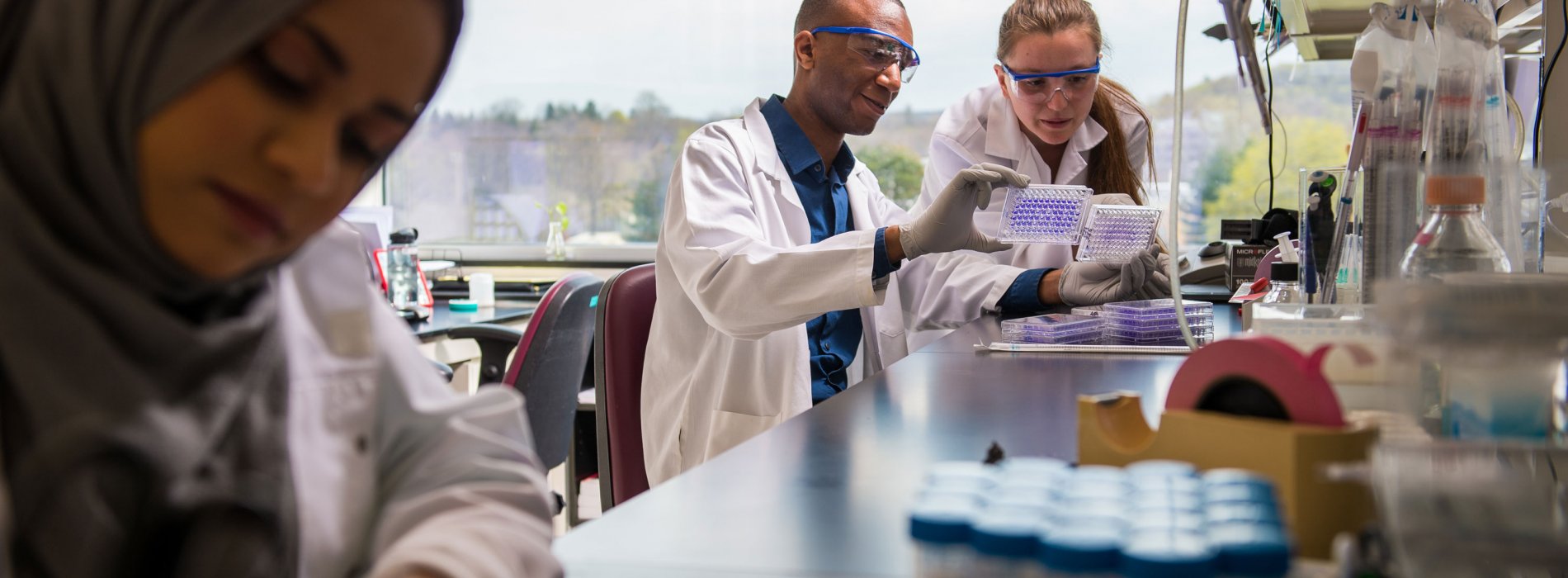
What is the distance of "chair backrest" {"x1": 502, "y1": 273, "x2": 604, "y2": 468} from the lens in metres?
2.76

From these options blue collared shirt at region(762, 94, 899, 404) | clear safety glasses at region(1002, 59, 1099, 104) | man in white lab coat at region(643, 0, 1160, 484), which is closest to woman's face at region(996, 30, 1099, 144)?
clear safety glasses at region(1002, 59, 1099, 104)

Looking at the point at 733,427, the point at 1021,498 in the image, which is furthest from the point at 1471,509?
the point at 733,427

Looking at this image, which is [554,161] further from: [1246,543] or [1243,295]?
[1246,543]

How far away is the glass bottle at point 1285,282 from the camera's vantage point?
74.2 inches

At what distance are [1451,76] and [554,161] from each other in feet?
13.3

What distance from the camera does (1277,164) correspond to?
14.0 feet

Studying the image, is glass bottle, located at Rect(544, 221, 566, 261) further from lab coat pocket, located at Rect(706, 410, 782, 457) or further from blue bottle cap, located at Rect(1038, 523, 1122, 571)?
blue bottle cap, located at Rect(1038, 523, 1122, 571)

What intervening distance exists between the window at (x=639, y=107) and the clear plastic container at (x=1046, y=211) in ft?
7.16

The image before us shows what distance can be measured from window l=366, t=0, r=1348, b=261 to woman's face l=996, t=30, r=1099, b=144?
1668 mm

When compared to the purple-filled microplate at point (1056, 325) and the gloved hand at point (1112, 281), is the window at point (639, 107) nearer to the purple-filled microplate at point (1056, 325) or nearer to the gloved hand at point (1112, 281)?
the gloved hand at point (1112, 281)

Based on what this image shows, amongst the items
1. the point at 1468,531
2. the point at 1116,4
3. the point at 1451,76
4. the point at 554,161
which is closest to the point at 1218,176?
the point at 1116,4

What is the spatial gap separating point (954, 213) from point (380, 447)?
158cm

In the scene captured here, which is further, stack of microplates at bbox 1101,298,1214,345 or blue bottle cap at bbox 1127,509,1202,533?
stack of microplates at bbox 1101,298,1214,345

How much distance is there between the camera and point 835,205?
263 cm
